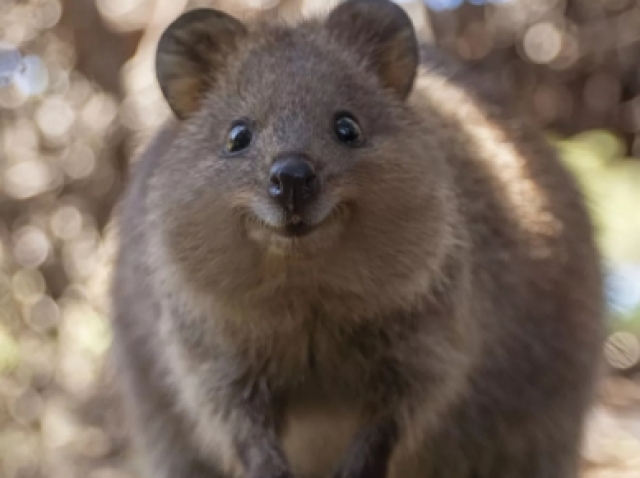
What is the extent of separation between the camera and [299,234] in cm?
324

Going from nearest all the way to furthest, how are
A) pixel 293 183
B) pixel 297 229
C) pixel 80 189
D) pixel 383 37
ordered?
1. pixel 293 183
2. pixel 297 229
3. pixel 383 37
4. pixel 80 189

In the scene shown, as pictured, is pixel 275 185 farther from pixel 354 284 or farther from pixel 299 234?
pixel 354 284

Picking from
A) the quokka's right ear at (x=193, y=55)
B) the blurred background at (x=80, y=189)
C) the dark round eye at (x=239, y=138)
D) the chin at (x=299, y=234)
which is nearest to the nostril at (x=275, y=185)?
the chin at (x=299, y=234)

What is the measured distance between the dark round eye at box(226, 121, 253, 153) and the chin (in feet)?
0.89

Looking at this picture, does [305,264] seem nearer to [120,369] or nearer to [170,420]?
[170,420]

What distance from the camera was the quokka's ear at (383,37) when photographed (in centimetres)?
392

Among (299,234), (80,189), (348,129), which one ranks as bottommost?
(80,189)

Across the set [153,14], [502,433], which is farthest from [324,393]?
[153,14]

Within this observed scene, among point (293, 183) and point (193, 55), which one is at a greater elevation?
point (193, 55)

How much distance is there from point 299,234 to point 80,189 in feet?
16.5

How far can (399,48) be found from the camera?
12.9ft

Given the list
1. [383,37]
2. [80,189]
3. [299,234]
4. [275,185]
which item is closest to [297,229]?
[299,234]

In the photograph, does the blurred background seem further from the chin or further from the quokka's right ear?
the chin

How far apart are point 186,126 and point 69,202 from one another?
438cm
